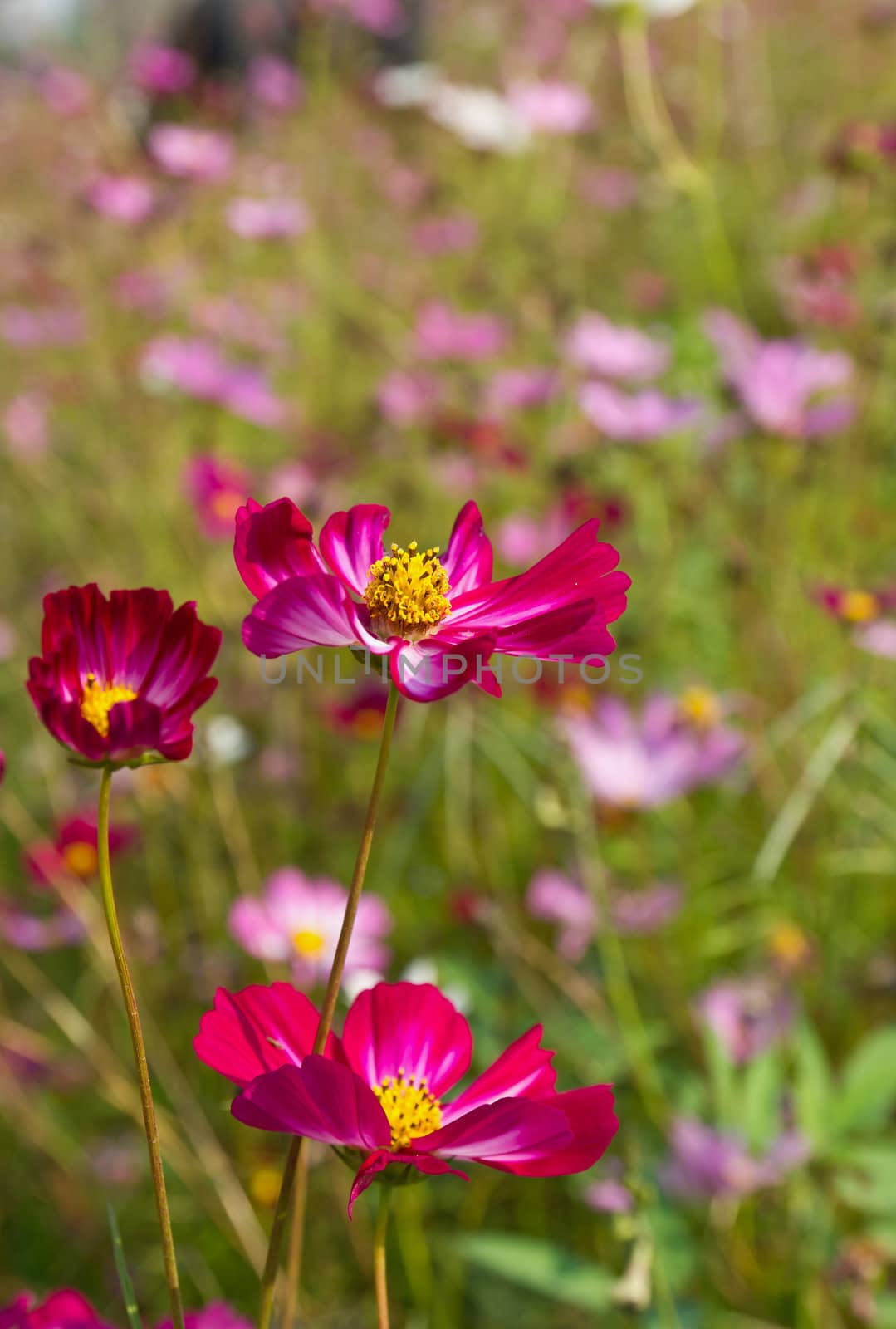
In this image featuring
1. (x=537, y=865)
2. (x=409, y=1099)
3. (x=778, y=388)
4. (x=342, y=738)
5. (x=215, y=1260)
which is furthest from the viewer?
(x=342, y=738)

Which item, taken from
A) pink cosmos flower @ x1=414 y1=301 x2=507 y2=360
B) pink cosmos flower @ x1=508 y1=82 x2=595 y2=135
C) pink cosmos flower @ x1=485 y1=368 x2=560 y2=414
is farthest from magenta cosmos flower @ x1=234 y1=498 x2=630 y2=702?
pink cosmos flower @ x1=508 y1=82 x2=595 y2=135

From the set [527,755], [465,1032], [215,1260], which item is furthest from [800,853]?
[465,1032]

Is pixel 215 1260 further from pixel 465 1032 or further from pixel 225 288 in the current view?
pixel 225 288

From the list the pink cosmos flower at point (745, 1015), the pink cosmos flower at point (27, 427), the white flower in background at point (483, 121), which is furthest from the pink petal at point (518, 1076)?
the white flower in background at point (483, 121)

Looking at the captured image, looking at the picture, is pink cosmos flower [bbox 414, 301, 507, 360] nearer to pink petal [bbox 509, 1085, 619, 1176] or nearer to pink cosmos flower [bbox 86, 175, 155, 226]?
pink cosmos flower [bbox 86, 175, 155, 226]

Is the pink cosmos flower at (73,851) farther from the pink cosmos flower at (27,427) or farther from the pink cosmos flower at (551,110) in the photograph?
the pink cosmos flower at (551,110)

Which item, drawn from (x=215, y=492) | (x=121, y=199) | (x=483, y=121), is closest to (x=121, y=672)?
(x=215, y=492)
